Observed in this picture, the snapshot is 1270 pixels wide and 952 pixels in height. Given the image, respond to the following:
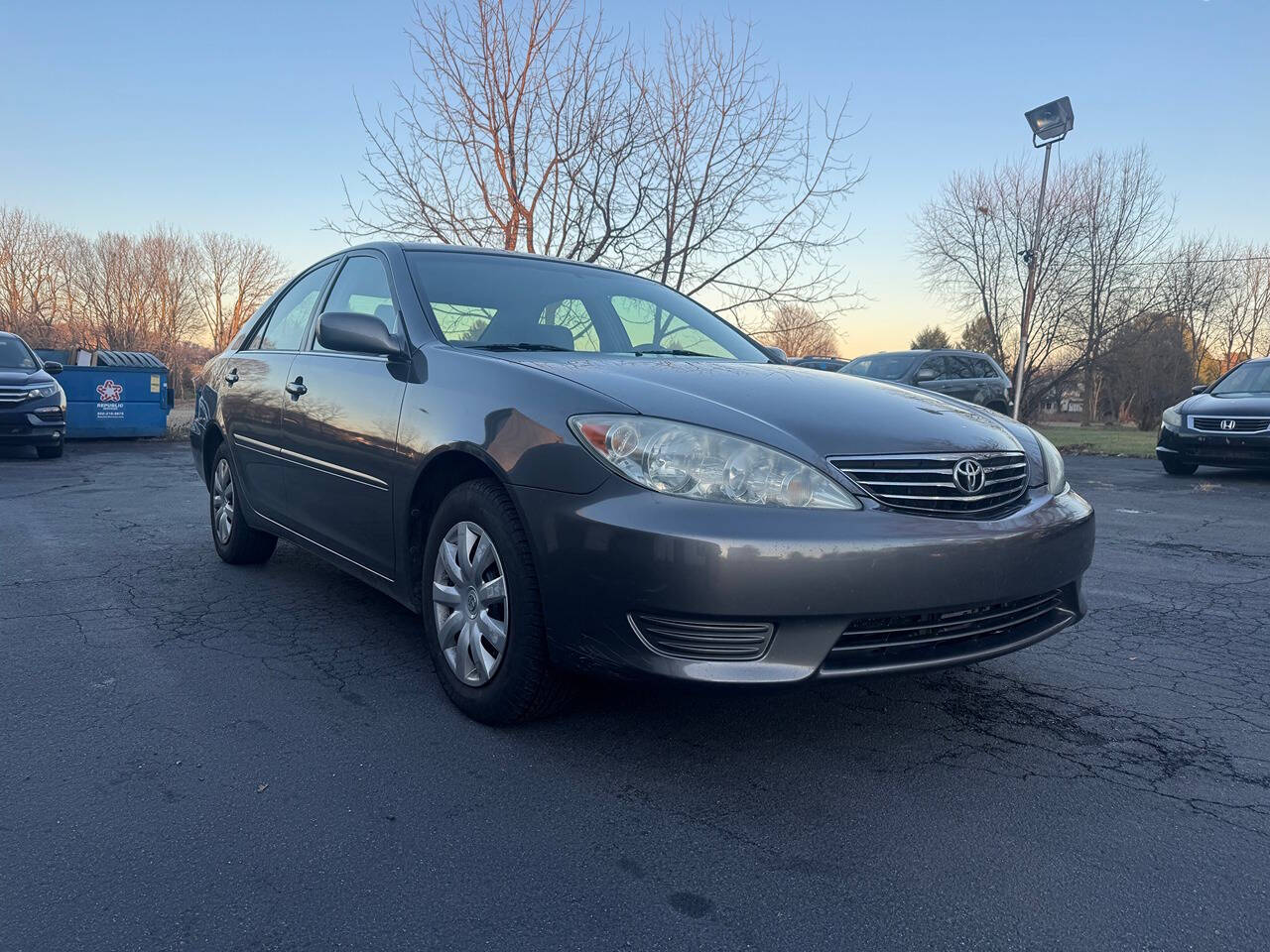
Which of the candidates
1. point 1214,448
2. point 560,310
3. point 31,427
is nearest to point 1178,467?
point 1214,448

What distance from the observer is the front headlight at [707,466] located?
2.49 m

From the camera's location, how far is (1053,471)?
3164 millimetres

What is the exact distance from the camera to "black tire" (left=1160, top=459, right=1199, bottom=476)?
1163cm

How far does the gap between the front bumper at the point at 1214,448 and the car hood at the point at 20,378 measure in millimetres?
14032

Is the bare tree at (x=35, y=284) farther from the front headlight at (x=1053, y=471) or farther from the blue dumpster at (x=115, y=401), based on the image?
the front headlight at (x=1053, y=471)

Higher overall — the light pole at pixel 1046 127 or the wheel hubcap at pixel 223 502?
the light pole at pixel 1046 127

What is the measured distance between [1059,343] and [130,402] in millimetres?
26803

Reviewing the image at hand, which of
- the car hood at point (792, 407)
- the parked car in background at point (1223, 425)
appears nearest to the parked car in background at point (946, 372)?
the parked car in background at point (1223, 425)

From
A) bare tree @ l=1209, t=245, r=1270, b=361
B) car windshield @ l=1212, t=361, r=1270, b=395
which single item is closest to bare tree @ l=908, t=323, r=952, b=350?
bare tree @ l=1209, t=245, r=1270, b=361

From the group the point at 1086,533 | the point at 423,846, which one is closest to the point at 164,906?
the point at 423,846

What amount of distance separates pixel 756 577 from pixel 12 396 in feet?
41.5

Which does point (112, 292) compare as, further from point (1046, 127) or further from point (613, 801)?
point (613, 801)

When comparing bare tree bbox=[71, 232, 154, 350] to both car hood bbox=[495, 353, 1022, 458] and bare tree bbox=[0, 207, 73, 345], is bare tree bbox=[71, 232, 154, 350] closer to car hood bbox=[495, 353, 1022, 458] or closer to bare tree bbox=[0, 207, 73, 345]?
bare tree bbox=[0, 207, 73, 345]

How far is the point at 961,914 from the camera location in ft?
6.46
